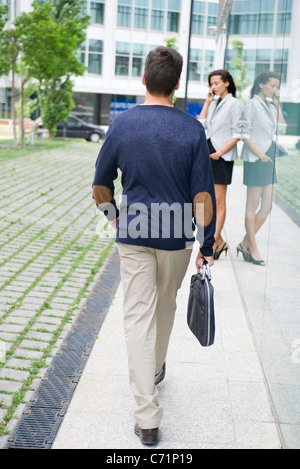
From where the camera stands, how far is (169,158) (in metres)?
3.31

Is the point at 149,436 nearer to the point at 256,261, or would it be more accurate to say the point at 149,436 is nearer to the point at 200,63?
the point at 256,261

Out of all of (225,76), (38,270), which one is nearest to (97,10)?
(225,76)

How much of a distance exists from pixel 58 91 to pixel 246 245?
30.2m

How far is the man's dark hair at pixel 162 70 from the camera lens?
11.1 feet

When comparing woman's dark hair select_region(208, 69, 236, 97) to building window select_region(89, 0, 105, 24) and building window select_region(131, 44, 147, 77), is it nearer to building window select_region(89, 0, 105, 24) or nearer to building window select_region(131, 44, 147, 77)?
building window select_region(89, 0, 105, 24)

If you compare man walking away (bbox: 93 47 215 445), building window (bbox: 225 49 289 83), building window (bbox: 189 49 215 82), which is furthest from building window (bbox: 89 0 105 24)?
man walking away (bbox: 93 47 215 445)

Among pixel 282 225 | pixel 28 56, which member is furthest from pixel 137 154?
pixel 28 56

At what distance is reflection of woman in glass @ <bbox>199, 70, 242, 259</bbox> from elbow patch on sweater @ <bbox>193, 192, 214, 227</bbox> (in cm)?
376

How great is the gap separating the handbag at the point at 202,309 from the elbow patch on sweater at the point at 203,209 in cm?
24

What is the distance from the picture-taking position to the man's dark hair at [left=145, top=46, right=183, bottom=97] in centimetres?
337

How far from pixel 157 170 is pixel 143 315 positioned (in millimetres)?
738

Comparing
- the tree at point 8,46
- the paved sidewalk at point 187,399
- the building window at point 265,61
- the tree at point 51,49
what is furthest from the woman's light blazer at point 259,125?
the tree at point 51,49
